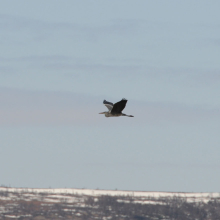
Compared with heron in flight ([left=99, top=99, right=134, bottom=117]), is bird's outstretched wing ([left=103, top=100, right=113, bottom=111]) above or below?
above

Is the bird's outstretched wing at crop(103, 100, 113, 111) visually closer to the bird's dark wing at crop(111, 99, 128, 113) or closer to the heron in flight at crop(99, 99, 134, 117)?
the heron in flight at crop(99, 99, 134, 117)

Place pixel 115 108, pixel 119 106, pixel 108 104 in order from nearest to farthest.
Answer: pixel 119 106
pixel 115 108
pixel 108 104

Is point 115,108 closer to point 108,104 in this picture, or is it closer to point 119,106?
point 119,106

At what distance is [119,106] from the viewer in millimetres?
120750

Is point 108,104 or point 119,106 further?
point 108,104

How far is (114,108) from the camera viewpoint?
122188 millimetres

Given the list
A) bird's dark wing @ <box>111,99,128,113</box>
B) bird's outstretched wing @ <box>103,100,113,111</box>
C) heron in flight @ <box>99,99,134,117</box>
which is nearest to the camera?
bird's dark wing @ <box>111,99,128,113</box>

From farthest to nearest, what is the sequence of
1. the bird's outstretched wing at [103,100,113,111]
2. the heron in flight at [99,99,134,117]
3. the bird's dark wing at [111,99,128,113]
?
the bird's outstretched wing at [103,100,113,111]
the heron in flight at [99,99,134,117]
the bird's dark wing at [111,99,128,113]

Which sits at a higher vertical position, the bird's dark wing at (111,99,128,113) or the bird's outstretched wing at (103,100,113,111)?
the bird's outstretched wing at (103,100,113,111)

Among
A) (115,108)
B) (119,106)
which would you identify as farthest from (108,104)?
(119,106)

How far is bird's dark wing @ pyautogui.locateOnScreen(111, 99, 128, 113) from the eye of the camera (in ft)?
388

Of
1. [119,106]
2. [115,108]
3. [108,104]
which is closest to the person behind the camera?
[119,106]

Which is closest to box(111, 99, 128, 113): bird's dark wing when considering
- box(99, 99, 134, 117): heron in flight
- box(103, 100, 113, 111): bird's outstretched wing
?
box(99, 99, 134, 117): heron in flight

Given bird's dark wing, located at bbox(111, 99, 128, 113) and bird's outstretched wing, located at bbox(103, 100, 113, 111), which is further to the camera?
bird's outstretched wing, located at bbox(103, 100, 113, 111)
